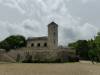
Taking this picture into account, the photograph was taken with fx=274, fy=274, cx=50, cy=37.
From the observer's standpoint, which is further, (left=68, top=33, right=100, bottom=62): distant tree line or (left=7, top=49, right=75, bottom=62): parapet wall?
(left=7, top=49, right=75, bottom=62): parapet wall

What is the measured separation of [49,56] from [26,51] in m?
11.1

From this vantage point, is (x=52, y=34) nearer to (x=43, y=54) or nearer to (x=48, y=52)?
(x=48, y=52)

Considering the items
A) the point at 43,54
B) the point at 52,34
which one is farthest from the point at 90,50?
the point at 52,34

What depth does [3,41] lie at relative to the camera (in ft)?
409

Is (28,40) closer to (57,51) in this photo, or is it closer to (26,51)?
(26,51)

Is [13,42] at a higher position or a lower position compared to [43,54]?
higher
